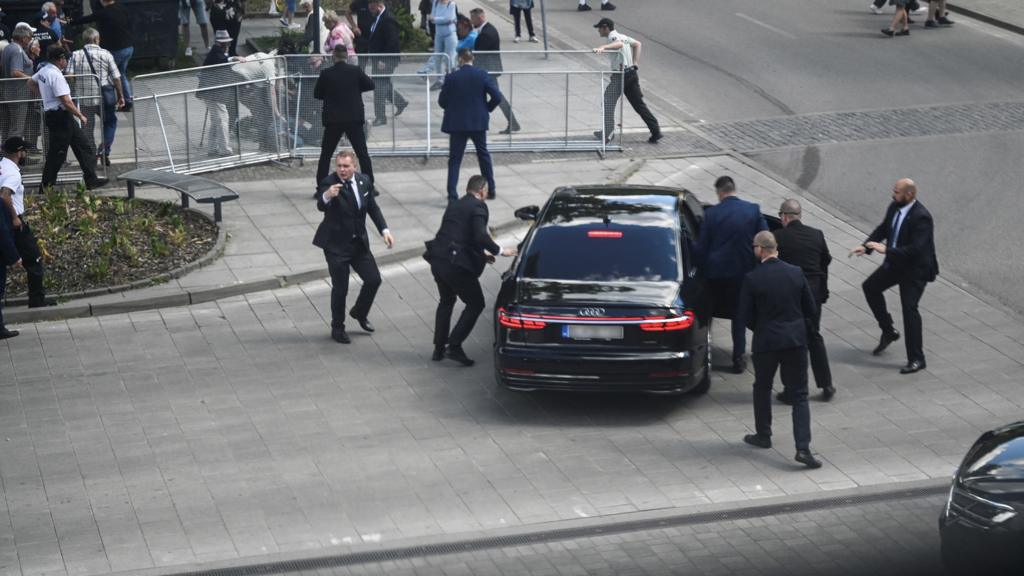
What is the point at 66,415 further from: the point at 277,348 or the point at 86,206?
the point at 86,206

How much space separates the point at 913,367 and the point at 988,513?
5002mm

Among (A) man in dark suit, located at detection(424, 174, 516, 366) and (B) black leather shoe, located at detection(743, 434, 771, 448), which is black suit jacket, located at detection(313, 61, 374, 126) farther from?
(B) black leather shoe, located at detection(743, 434, 771, 448)

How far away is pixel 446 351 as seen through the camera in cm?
1327

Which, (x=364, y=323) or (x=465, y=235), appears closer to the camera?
(x=465, y=235)

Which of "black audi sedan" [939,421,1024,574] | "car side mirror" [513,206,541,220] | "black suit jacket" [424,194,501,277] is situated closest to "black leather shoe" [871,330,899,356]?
"car side mirror" [513,206,541,220]

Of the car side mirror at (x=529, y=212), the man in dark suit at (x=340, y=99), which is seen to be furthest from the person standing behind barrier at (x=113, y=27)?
the car side mirror at (x=529, y=212)

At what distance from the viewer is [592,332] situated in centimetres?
1122

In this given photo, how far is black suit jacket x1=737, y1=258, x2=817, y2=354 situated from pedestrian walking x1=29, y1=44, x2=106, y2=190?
9.74 m

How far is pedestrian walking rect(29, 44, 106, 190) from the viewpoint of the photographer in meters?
17.3

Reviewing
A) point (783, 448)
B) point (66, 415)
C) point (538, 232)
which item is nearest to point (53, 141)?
point (66, 415)

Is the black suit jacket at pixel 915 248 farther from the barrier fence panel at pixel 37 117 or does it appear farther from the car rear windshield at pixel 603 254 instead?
the barrier fence panel at pixel 37 117

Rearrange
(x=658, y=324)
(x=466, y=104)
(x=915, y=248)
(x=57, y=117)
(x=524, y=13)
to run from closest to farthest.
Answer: (x=658, y=324)
(x=915, y=248)
(x=466, y=104)
(x=57, y=117)
(x=524, y=13)

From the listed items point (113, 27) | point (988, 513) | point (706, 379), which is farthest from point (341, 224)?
point (113, 27)

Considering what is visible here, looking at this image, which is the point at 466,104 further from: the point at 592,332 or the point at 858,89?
the point at 858,89
